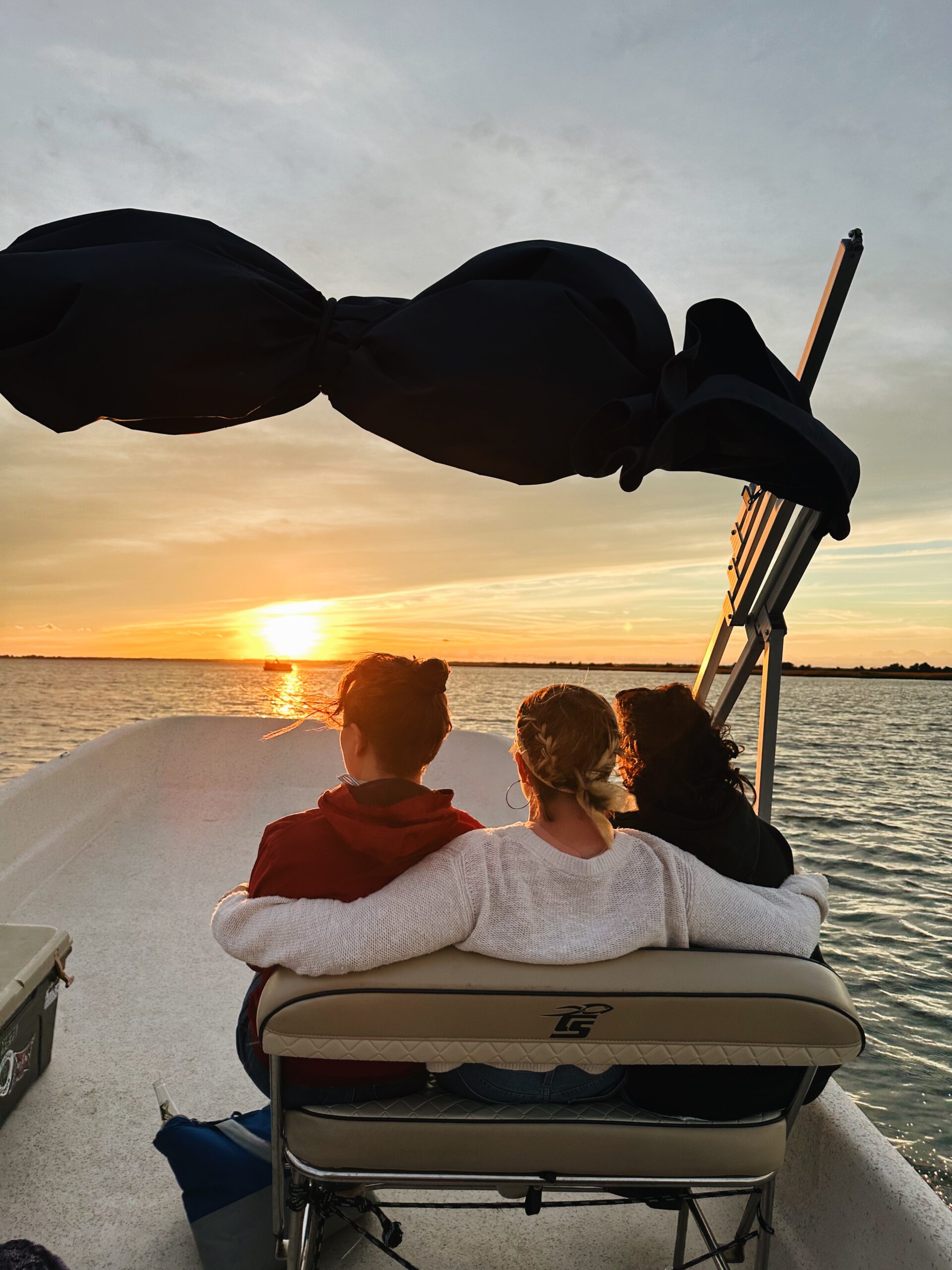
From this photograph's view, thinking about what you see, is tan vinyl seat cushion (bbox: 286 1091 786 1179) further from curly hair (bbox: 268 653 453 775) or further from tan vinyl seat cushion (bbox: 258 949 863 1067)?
curly hair (bbox: 268 653 453 775)

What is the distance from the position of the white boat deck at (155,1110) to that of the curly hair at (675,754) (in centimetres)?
66

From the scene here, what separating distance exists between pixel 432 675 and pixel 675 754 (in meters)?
0.47

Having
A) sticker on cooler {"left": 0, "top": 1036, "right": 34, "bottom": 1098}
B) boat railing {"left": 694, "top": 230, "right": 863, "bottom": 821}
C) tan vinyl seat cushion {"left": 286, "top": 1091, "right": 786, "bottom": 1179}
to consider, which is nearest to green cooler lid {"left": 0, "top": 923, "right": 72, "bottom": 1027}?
sticker on cooler {"left": 0, "top": 1036, "right": 34, "bottom": 1098}

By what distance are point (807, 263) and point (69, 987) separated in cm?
305

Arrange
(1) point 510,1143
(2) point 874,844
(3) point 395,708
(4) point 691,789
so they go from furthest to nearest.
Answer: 1. (2) point 874,844
2. (4) point 691,789
3. (3) point 395,708
4. (1) point 510,1143

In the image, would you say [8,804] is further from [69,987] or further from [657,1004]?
[657,1004]

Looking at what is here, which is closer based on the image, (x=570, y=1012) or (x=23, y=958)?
(x=570, y=1012)

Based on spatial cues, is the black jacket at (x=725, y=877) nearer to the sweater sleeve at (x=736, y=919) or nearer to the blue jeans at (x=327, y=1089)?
the sweater sleeve at (x=736, y=919)

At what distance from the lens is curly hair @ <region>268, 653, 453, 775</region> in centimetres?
134

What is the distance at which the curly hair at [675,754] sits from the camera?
4.79 feet

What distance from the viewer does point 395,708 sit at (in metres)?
1.34

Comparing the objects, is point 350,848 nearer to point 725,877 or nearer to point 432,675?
point 432,675

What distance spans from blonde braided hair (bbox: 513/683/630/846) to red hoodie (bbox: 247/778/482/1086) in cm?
16

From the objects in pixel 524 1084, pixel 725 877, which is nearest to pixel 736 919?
pixel 725 877
